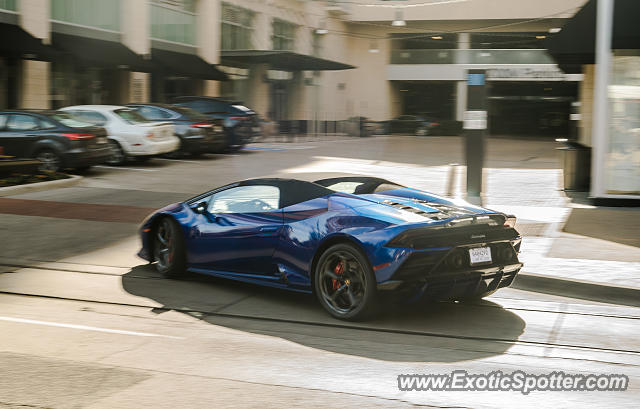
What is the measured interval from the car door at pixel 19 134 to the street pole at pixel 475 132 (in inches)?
399

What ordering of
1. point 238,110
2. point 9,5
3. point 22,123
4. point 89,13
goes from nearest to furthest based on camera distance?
point 22,123 < point 9,5 < point 238,110 < point 89,13

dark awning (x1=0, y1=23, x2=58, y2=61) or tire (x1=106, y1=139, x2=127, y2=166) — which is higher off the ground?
dark awning (x1=0, y1=23, x2=58, y2=61)

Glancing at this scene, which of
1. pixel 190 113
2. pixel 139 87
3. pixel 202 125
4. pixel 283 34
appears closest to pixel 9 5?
pixel 190 113

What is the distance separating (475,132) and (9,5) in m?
18.0

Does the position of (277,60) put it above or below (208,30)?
below

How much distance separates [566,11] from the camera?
51.0 meters

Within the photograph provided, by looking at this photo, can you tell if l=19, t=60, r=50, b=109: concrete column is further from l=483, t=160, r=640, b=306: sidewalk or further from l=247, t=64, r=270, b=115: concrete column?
l=247, t=64, r=270, b=115: concrete column

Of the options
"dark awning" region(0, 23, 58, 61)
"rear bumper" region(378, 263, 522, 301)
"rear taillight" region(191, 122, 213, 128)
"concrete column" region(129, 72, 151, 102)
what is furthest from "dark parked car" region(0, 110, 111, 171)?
"concrete column" region(129, 72, 151, 102)

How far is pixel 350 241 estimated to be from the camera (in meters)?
6.93

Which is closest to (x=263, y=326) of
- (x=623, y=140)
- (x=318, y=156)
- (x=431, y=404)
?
(x=431, y=404)

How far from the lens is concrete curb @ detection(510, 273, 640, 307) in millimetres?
8000

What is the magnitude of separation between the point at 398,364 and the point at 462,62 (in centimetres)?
5082

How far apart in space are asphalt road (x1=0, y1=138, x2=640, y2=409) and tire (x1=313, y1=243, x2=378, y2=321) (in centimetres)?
15

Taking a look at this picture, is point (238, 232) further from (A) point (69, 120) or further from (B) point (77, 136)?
(A) point (69, 120)
